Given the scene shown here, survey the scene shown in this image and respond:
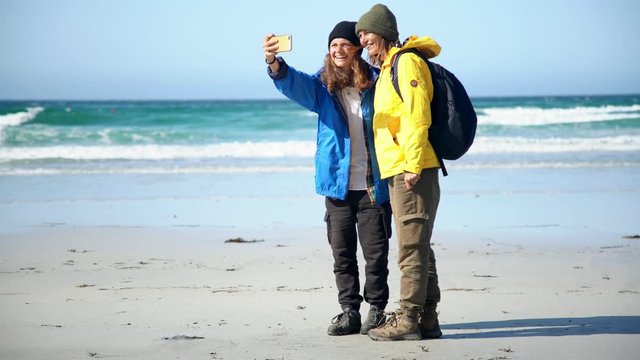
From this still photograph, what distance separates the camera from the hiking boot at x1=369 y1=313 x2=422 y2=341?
437 centimetres

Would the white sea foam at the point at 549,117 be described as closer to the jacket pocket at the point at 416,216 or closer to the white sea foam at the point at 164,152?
the white sea foam at the point at 164,152

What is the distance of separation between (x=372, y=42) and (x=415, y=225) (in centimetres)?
93

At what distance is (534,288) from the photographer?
5.66 meters

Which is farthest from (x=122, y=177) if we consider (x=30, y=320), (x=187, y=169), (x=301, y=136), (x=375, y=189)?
(x=301, y=136)

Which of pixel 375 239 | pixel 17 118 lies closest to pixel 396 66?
pixel 375 239

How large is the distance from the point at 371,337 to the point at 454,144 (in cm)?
112

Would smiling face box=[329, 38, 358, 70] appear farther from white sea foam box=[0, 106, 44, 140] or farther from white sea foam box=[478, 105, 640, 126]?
white sea foam box=[478, 105, 640, 126]

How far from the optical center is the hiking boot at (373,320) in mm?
4543

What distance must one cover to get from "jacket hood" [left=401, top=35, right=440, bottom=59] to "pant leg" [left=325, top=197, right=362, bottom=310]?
91 centimetres

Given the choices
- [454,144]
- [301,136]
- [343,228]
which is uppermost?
[454,144]

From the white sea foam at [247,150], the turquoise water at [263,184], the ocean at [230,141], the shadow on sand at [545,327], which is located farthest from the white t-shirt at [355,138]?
the white sea foam at [247,150]

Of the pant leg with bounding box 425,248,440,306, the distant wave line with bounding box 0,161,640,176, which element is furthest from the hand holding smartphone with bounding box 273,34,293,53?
the distant wave line with bounding box 0,161,640,176

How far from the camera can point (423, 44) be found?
4.14 metres

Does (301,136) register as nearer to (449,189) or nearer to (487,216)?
(449,189)
